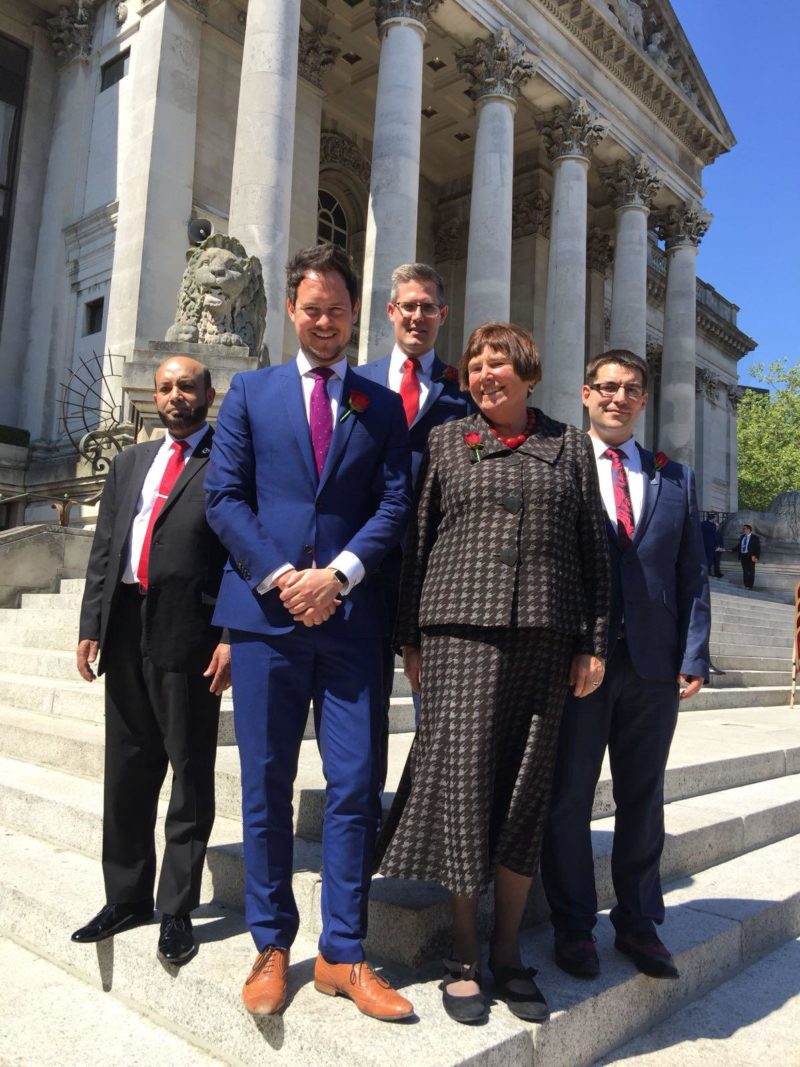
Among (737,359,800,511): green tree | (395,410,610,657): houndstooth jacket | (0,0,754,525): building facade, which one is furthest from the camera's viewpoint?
(737,359,800,511): green tree

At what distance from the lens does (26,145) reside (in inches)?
815

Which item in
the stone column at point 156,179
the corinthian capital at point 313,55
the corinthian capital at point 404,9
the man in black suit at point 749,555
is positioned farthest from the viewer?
the man in black suit at point 749,555

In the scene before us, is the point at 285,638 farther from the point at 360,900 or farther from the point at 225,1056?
the point at 225,1056

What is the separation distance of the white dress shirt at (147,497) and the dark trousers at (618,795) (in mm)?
1766

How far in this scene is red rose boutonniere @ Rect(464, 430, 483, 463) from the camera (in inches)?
124

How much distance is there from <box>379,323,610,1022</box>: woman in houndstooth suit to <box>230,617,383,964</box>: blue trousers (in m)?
0.19

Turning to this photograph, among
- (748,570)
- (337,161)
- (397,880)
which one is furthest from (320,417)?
(337,161)

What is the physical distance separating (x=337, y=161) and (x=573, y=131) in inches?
258

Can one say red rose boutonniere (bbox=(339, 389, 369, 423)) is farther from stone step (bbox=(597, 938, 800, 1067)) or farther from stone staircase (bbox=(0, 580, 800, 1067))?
stone step (bbox=(597, 938, 800, 1067))

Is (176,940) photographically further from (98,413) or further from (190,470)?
(98,413)

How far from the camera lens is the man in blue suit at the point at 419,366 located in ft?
11.8

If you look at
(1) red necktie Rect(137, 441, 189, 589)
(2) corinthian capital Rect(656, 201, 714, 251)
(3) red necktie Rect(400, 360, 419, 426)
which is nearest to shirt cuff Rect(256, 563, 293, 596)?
(1) red necktie Rect(137, 441, 189, 589)

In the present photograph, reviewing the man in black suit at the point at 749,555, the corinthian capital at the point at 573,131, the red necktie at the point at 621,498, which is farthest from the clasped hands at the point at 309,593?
the corinthian capital at the point at 573,131

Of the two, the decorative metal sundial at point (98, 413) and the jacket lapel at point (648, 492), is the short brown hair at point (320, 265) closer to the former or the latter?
the jacket lapel at point (648, 492)
